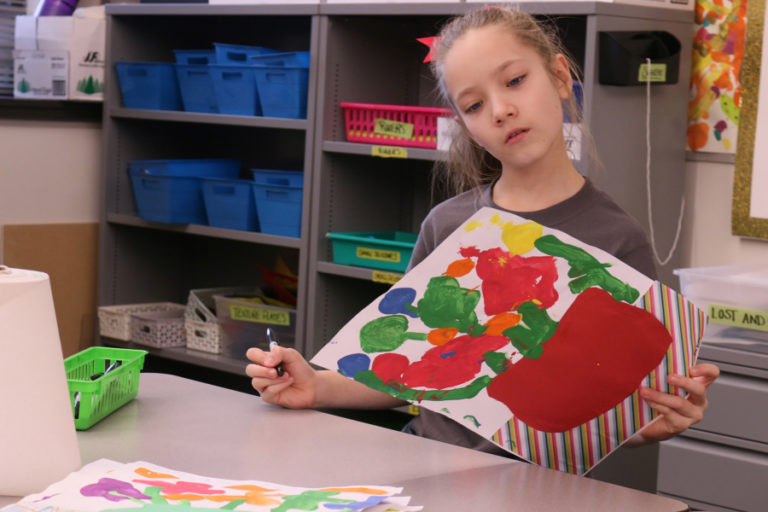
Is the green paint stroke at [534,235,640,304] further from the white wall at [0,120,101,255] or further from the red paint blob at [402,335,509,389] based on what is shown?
the white wall at [0,120,101,255]

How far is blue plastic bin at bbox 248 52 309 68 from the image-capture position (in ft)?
8.79

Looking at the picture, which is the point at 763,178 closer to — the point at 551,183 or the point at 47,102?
the point at 551,183

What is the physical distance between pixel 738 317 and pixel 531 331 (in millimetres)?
1053

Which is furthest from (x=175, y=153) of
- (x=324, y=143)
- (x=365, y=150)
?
(x=365, y=150)

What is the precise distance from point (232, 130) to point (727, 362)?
6.53ft

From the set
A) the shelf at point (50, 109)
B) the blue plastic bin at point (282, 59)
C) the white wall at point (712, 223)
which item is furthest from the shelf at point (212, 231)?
the white wall at point (712, 223)

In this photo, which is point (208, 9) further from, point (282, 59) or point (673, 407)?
point (673, 407)

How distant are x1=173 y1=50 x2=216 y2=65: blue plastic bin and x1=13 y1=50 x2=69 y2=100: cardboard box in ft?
1.22

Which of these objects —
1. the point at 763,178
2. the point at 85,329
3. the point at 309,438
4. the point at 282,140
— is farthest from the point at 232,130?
the point at 309,438

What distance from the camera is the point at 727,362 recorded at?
1.96m

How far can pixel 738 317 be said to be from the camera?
1.94m

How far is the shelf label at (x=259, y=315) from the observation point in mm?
2854

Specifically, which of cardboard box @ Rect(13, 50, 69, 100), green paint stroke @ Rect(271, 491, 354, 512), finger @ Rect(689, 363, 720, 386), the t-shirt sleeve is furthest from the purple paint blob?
cardboard box @ Rect(13, 50, 69, 100)

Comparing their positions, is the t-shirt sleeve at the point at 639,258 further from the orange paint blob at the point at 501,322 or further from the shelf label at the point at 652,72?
the shelf label at the point at 652,72
